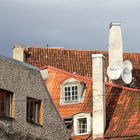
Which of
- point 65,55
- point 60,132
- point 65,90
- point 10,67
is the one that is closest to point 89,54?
point 65,55

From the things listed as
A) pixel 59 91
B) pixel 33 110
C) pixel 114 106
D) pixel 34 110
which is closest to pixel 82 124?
pixel 114 106

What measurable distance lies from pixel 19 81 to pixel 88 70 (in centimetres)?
1983

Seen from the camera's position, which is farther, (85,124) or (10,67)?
(85,124)

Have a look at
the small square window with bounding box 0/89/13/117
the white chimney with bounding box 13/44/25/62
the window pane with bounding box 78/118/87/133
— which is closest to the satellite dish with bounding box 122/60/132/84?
the window pane with bounding box 78/118/87/133

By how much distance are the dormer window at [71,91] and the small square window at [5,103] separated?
1147 cm

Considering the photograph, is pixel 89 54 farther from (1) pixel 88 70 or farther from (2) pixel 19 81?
(2) pixel 19 81

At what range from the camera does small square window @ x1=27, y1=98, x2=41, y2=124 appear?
36938 mm

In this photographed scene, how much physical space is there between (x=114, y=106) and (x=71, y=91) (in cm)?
332

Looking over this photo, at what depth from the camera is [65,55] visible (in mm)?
57281

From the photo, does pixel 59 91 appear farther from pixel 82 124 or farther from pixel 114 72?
pixel 114 72

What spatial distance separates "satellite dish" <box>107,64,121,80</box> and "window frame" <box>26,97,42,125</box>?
397 inches

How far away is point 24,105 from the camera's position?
36.3 m

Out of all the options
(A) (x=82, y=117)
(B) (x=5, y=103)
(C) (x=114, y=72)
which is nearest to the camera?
(B) (x=5, y=103)

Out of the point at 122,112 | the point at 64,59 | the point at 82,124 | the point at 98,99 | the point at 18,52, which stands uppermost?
the point at 18,52
